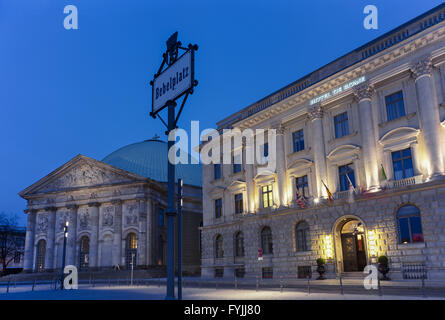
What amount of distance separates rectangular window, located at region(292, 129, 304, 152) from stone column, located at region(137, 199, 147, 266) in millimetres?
28529

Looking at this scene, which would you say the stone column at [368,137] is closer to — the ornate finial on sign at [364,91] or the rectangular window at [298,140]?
the ornate finial on sign at [364,91]

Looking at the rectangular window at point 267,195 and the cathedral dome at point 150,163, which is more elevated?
the cathedral dome at point 150,163

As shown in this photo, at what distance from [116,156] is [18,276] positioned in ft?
88.4

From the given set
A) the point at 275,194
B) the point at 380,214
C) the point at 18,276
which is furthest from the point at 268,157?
the point at 18,276

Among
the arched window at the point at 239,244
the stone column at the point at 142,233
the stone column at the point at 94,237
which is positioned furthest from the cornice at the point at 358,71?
the stone column at the point at 94,237

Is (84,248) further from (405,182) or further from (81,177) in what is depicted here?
(405,182)

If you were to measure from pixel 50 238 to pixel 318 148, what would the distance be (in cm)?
4723

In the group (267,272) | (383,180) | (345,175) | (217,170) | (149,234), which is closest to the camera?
(383,180)

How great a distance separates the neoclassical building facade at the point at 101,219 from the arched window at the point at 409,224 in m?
37.7

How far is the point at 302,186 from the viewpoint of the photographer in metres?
35.4

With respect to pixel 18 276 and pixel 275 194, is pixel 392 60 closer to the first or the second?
pixel 275 194

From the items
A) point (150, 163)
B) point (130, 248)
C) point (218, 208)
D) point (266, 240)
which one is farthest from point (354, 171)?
point (150, 163)

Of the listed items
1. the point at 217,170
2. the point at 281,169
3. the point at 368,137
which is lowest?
the point at 281,169

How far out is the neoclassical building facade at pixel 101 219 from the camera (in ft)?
189
